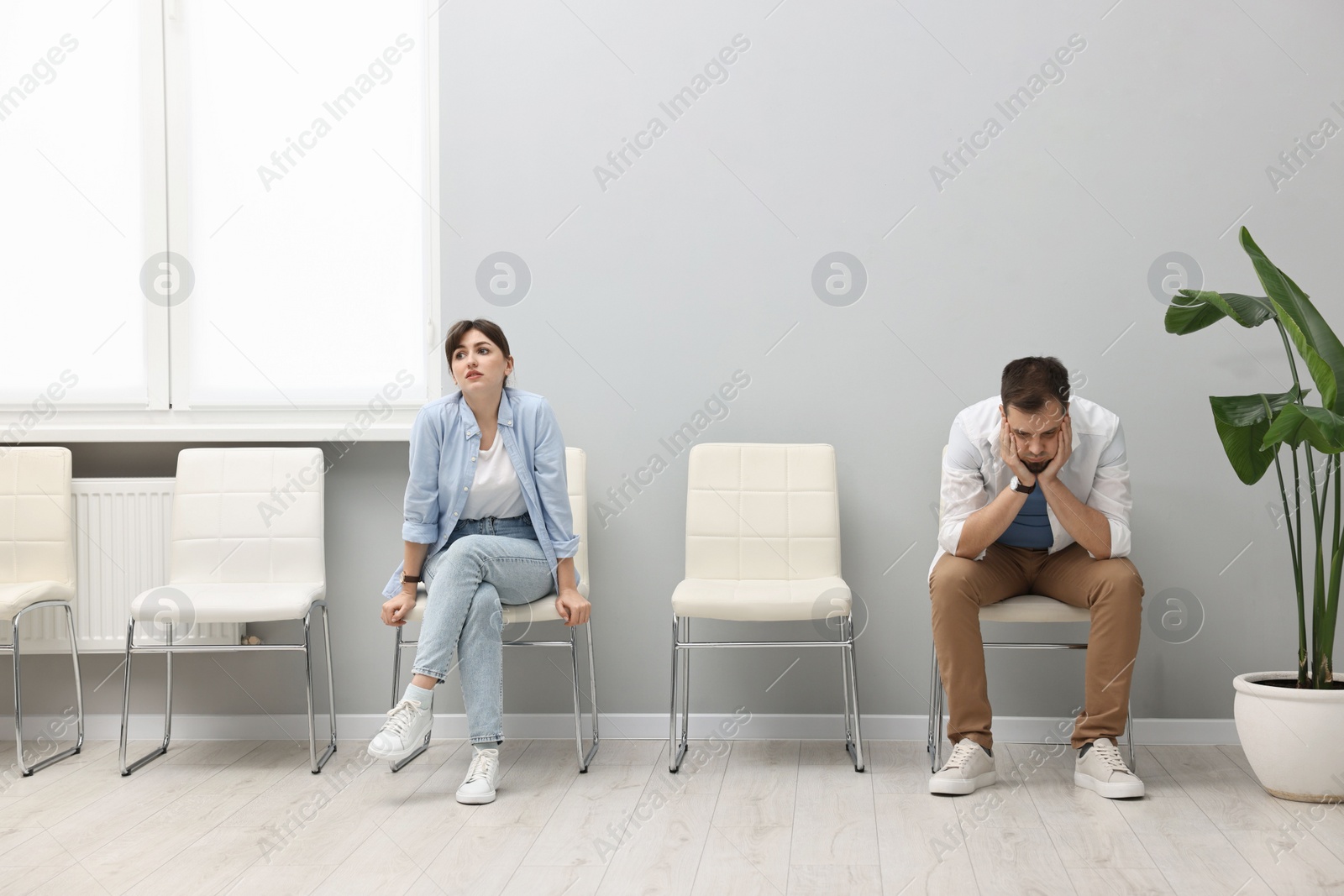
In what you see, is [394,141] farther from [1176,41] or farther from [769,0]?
[1176,41]

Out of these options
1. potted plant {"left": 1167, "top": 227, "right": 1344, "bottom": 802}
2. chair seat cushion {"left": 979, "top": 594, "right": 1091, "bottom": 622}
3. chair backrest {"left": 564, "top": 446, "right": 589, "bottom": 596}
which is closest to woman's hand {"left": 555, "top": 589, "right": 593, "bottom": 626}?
chair backrest {"left": 564, "top": 446, "right": 589, "bottom": 596}

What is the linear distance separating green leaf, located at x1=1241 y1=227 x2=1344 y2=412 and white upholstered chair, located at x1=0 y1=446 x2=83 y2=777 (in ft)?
10.3

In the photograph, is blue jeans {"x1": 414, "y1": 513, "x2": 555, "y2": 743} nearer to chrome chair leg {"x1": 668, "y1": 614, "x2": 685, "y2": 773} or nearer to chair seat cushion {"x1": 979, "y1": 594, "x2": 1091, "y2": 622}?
chrome chair leg {"x1": 668, "y1": 614, "x2": 685, "y2": 773}

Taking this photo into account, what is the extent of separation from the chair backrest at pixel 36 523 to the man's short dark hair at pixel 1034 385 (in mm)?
2555

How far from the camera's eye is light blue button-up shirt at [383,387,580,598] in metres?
2.64

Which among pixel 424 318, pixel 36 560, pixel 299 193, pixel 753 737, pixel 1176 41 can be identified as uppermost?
pixel 1176 41

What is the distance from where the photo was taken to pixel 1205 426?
2.91 metres

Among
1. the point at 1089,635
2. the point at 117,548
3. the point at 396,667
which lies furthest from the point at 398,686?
the point at 1089,635

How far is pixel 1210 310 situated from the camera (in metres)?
2.54

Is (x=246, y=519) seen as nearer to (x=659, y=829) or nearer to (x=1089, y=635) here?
(x=659, y=829)

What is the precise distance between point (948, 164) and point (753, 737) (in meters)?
1.74

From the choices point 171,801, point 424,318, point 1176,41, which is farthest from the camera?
point 424,318

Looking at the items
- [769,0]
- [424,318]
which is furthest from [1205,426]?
[424,318]

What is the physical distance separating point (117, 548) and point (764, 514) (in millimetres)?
1863
